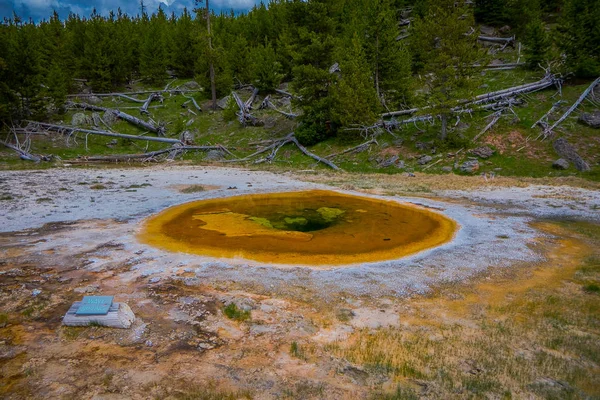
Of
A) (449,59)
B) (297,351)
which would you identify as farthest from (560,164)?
(297,351)

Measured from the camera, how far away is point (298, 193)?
2075cm

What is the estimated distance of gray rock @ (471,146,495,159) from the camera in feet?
83.6

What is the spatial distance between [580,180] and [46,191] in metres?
29.6

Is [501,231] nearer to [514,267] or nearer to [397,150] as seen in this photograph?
[514,267]

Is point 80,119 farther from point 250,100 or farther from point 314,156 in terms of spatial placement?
point 314,156

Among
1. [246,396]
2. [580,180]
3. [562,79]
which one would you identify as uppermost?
[562,79]

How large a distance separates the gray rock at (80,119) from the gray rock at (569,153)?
145 ft

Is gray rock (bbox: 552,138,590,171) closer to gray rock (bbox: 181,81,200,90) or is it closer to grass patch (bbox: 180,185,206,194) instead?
grass patch (bbox: 180,185,206,194)

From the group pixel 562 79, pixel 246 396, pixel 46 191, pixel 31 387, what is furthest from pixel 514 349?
pixel 562 79

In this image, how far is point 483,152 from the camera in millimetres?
25641

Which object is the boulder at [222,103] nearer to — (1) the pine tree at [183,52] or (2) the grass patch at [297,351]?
(1) the pine tree at [183,52]

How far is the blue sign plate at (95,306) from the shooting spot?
666 cm

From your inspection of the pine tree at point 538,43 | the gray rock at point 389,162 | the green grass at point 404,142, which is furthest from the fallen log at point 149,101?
the pine tree at point 538,43

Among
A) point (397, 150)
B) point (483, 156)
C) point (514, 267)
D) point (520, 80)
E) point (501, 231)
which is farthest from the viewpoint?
point (520, 80)
